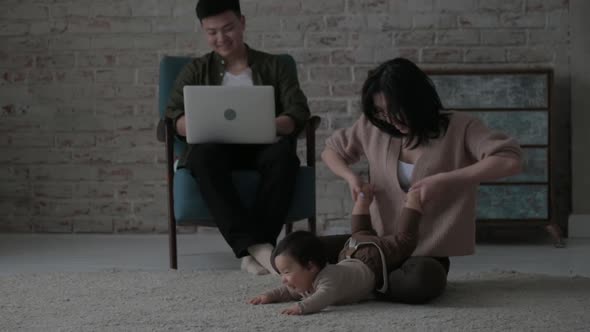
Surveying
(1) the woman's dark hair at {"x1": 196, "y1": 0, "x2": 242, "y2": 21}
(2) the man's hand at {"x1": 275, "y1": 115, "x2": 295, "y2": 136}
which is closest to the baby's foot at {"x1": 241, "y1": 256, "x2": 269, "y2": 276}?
(2) the man's hand at {"x1": 275, "y1": 115, "x2": 295, "y2": 136}

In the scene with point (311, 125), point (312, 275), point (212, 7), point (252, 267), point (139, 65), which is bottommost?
point (252, 267)

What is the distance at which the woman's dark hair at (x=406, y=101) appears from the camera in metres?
2.58

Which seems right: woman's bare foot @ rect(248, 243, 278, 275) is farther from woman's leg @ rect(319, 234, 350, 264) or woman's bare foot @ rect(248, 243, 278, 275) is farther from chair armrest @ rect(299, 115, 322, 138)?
chair armrest @ rect(299, 115, 322, 138)

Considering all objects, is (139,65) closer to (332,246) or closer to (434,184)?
(332,246)

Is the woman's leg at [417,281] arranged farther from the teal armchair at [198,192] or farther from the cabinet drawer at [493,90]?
the cabinet drawer at [493,90]

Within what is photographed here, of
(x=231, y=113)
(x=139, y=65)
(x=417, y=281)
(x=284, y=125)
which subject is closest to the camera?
(x=417, y=281)

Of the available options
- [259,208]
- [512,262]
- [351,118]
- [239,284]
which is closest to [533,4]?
[351,118]

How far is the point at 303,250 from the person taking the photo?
2.40 meters

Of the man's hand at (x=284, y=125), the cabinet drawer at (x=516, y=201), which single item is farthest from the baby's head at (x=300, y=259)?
the cabinet drawer at (x=516, y=201)

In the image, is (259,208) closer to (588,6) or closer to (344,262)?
(344,262)

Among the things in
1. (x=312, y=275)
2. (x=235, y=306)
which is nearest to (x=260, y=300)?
(x=235, y=306)

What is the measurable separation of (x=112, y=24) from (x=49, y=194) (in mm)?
944

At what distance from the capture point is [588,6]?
4.57 meters

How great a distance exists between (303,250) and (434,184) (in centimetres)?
44
